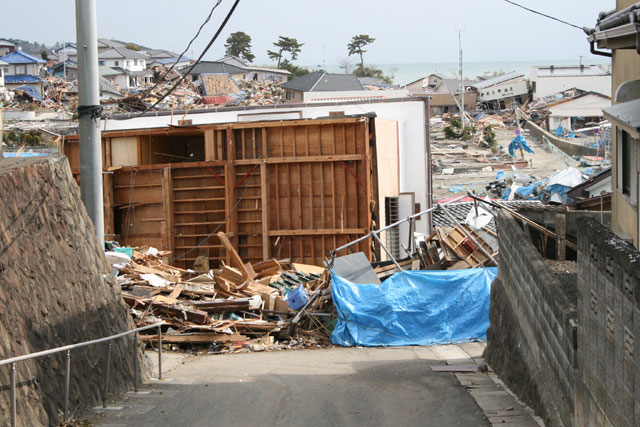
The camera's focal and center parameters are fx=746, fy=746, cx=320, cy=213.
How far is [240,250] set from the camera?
22.8 m

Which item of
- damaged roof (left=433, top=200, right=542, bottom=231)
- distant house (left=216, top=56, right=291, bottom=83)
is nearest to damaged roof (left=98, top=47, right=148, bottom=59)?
distant house (left=216, top=56, right=291, bottom=83)

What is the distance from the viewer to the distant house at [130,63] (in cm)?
8706

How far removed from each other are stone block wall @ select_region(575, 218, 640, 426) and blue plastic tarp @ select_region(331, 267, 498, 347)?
8.68 m

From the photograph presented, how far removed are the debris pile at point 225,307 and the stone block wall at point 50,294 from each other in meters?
4.51

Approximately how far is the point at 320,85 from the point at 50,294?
51.2 meters

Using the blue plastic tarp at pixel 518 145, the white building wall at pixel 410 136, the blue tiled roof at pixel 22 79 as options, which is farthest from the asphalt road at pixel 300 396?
the blue tiled roof at pixel 22 79

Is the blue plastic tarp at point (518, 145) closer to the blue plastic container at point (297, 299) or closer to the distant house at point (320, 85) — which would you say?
the distant house at point (320, 85)

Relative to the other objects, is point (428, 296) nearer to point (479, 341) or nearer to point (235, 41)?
point (479, 341)

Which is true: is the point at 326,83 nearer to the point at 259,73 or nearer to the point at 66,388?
the point at 259,73

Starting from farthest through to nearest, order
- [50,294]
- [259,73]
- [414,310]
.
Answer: [259,73] → [414,310] → [50,294]

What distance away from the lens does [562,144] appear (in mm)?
61094

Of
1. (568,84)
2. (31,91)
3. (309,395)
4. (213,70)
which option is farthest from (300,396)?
(568,84)

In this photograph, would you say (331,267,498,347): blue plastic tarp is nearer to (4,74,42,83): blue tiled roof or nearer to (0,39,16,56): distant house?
(4,74,42,83): blue tiled roof

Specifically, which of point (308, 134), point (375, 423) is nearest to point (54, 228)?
point (375, 423)
